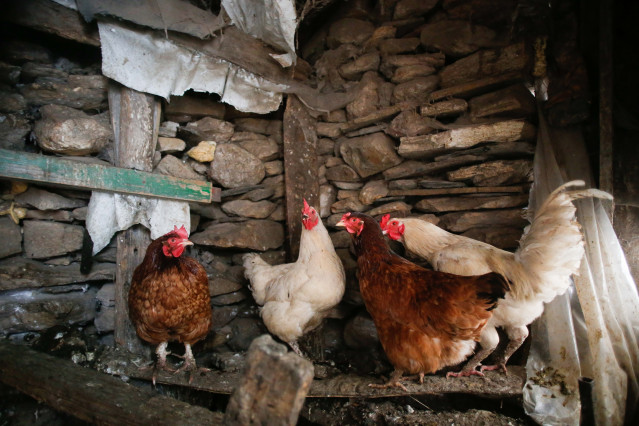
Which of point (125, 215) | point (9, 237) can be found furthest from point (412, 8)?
point (9, 237)

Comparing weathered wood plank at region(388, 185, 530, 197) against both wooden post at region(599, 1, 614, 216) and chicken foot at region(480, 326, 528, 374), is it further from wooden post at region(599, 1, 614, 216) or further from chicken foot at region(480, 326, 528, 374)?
chicken foot at region(480, 326, 528, 374)

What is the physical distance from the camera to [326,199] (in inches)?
135

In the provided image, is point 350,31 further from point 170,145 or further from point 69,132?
point 69,132

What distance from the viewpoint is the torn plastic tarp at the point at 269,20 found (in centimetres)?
266

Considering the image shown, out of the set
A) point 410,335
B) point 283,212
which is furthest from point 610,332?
point 283,212

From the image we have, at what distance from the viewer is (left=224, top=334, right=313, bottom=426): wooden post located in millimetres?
834

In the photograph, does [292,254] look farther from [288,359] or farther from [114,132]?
[288,359]

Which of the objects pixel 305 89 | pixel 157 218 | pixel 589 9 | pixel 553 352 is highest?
pixel 589 9

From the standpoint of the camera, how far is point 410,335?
2.03 meters

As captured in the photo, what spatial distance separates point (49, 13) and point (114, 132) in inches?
33.3

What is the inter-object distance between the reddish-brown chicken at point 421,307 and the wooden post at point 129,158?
1.77 meters

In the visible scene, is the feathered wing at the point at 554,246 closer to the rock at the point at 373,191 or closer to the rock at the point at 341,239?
the rock at the point at 373,191

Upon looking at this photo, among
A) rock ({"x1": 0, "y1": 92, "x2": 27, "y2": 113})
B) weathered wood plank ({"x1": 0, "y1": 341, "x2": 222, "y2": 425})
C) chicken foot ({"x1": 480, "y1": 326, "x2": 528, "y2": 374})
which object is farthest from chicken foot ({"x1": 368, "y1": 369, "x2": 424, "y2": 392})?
rock ({"x1": 0, "y1": 92, "x2": 27, "y2": 113})

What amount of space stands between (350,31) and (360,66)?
18.4 inches
